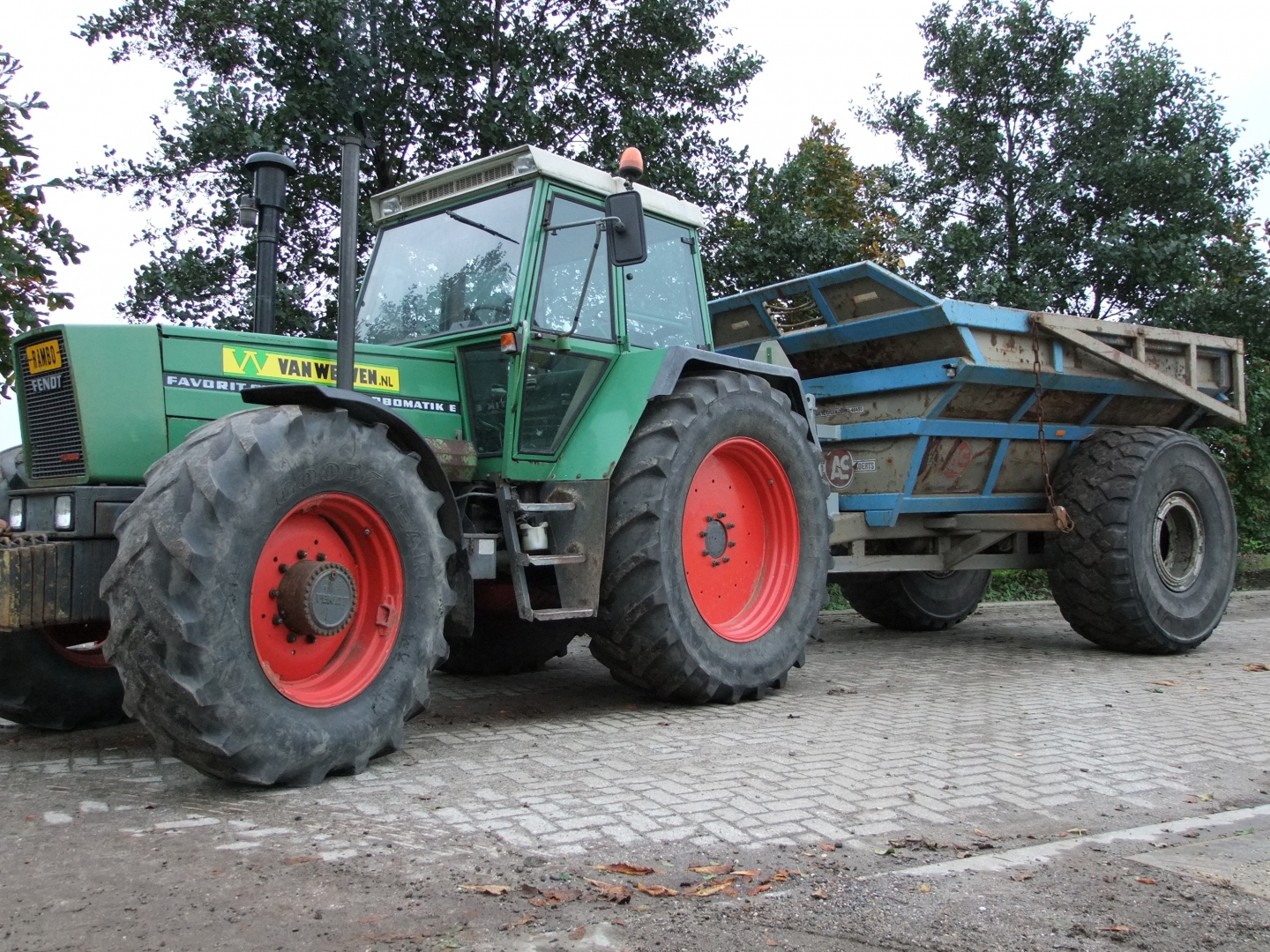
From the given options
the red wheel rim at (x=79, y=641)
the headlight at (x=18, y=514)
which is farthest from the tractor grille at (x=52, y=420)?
the red wheel rim at (x=79, y=641)

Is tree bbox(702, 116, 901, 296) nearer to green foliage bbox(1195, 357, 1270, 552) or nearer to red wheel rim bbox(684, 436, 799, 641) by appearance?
green foliage bbox(1195, 357, 1270, 552)

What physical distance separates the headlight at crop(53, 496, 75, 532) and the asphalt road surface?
3.10 feet

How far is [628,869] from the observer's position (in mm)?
3109

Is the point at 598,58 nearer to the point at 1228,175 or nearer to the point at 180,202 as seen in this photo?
the point at 180,202

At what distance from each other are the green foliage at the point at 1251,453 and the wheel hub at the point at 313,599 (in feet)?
42.3

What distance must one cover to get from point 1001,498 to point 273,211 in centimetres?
546

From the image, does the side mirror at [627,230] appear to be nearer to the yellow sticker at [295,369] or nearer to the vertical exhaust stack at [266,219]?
the yellow sticker at [295,369]

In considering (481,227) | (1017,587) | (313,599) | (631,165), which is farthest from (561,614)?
(1017,587)

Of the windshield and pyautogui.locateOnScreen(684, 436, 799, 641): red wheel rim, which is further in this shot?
pyautogui.locateOnScreen(684, 436, 799, 641): red wheel rim

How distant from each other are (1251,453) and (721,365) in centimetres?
1252

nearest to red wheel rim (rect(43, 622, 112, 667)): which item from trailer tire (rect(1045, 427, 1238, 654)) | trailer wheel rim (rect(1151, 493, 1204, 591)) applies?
trailer tire (rect(1045, 427, 1238, 654))

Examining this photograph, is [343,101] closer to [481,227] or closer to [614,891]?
[481,227]

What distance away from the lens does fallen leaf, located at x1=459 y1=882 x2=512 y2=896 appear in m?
2.90

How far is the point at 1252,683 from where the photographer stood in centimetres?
663
